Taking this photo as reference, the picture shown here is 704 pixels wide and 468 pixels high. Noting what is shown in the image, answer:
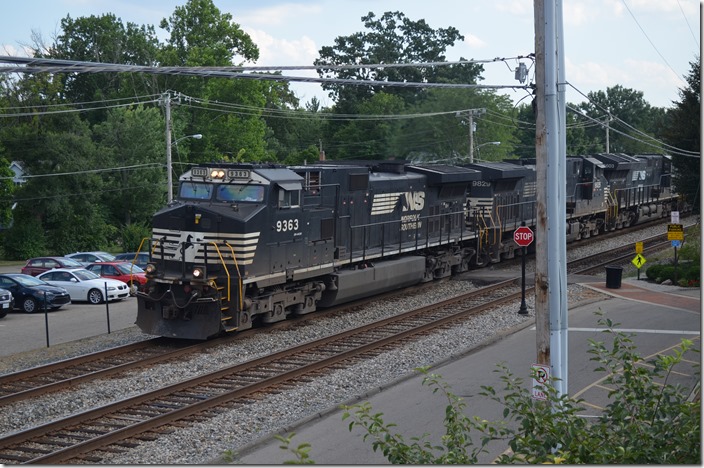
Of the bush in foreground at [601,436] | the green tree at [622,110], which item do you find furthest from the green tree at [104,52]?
the bush in foreground at [601,436]

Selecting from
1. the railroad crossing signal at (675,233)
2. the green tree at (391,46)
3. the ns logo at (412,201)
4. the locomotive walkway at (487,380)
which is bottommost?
the locomotive walkway at (487,380)

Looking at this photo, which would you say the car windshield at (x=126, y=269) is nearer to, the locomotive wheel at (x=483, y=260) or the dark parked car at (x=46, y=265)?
the dark parked car at (x=46, y=265)

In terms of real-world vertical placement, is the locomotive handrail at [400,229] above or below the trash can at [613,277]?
above

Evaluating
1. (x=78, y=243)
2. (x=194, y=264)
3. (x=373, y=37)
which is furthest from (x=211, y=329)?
(x=78, y=243)

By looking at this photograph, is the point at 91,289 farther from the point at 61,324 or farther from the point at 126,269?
the point at 61,324

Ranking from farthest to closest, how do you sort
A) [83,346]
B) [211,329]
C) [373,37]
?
1. [373,37]
2. [83,346]
3. [211,329]

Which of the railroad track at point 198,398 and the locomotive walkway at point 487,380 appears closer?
the locomotive walkway at point 487,380

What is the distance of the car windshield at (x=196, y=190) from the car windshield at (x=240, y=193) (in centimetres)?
26

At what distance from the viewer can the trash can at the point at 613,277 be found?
2700cm

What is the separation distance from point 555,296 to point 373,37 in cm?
2814

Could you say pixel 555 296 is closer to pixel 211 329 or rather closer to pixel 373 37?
pixel 211 329

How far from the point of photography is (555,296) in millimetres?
10375

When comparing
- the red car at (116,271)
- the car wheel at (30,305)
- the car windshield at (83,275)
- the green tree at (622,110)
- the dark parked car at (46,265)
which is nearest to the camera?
the car wheel at (30,305)

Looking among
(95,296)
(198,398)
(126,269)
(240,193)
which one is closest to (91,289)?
(95,296)
